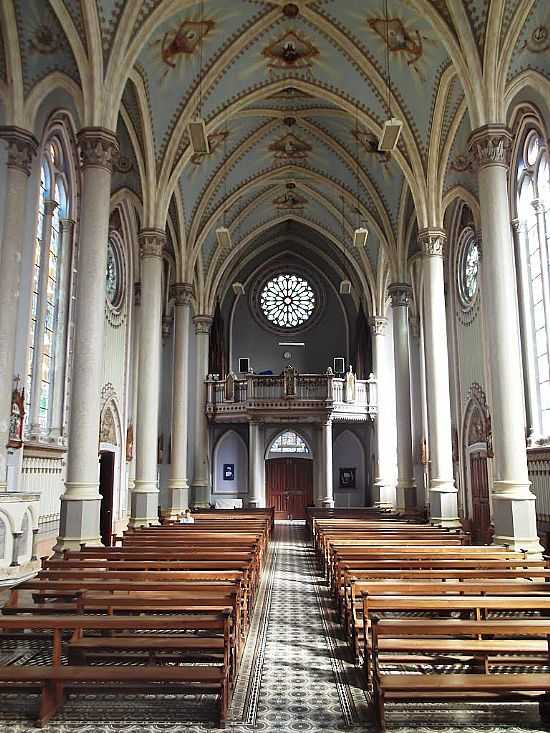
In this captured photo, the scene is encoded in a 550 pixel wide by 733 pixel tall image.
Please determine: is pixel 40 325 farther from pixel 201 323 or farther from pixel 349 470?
pixel 349 470

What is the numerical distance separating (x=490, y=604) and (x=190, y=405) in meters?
20.4

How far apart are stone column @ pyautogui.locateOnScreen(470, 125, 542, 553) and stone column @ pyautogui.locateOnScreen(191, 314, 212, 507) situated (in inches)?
596

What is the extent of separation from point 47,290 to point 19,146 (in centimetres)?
333

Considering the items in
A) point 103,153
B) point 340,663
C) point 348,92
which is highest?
point 348,92

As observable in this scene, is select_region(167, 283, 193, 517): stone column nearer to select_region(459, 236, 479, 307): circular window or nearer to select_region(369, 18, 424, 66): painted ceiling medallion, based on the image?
select_region(459, 236, 479, 307): circular window

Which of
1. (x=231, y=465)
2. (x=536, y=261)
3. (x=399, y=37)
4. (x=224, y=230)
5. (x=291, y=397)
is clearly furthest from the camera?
(x=231, y=465)

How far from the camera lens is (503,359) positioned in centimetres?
1059

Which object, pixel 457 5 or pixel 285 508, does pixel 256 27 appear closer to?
pixel 457 5

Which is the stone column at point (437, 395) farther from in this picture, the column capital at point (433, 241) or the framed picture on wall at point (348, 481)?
the framed picture on wall at point (348, 481)

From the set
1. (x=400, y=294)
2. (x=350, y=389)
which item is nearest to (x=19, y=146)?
(x=400, y=294)

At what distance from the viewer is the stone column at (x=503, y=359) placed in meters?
10.0

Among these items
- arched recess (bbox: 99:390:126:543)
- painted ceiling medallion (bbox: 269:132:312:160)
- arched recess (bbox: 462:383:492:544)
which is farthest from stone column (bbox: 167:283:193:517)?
arched recess (bbox: 462:383:492:544)

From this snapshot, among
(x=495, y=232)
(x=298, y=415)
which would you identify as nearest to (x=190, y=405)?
(x=298, y=415)

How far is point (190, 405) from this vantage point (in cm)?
2508
